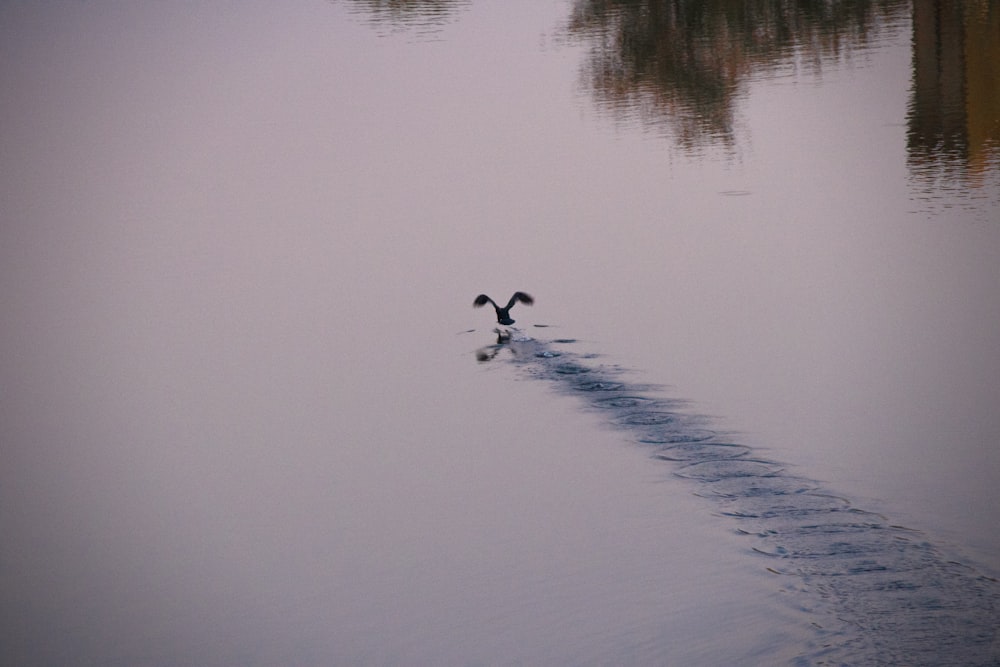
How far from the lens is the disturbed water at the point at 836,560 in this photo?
451 inches

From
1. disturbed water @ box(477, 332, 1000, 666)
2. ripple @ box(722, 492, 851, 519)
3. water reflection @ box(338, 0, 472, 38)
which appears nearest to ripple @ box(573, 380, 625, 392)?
disturbed water @ box(477, 332, 1000, 666)

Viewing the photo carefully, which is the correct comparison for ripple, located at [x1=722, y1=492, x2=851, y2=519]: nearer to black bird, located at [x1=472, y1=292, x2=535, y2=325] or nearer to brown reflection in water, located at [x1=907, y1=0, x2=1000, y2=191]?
black bird, located at [x1=472, y1=292, x2=535, y2=325]

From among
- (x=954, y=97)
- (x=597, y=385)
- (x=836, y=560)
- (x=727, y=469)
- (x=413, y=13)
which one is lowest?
(x=836, y=560)

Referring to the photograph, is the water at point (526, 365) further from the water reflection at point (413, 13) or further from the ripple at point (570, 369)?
the water reflection at point (413, 13)

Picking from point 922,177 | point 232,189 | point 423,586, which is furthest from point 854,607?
point 232,189

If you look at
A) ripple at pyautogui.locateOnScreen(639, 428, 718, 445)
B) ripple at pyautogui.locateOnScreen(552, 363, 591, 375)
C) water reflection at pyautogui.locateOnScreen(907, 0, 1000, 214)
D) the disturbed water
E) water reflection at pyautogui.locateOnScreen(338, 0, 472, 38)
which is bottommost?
the disturbed water

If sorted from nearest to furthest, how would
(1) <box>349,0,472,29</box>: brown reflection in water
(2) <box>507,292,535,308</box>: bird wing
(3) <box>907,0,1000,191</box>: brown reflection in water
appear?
(2) <box>507,292,535,308</box>: bird wing < (3) <box>907,0,1000,191</box>: brown reflection in water < (1) <box>349,0,472,29</box>: brown reflection in water

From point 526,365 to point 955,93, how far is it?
19728mm

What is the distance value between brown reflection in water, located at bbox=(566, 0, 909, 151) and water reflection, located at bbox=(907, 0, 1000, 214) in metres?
2.60

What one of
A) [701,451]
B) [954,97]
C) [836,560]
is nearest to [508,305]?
[701,451]

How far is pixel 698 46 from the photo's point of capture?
4131 centimetres

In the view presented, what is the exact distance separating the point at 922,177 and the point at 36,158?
2462cm

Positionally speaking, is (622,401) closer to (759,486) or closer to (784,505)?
(759,486)

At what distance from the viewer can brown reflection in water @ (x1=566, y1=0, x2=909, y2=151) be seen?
3666cm
